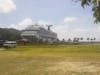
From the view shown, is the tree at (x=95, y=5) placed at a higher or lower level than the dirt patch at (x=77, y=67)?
higher

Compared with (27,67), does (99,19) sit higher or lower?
higher

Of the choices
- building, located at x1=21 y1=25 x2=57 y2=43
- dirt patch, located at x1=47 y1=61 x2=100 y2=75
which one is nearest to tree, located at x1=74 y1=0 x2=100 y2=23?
dirt patch, located at x1=47 y1=61 x2=100 y2=75

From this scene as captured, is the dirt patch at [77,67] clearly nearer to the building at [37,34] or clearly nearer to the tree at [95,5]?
the tree at [95,5]

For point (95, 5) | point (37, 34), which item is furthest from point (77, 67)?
point (37, 34)

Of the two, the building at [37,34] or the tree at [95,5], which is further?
the building at [37,34]

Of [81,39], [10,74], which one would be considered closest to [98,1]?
[10,74]

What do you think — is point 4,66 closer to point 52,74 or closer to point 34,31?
point 52,74

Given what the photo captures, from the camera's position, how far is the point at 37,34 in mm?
131375

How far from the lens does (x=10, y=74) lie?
26438 mm

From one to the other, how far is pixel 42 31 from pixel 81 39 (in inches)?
712

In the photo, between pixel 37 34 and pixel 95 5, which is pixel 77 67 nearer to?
pixel 95 5

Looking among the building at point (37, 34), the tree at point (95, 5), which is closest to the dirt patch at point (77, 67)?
the tree at point (95, 5)

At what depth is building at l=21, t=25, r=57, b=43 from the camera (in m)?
128

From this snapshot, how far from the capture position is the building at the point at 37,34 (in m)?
128
